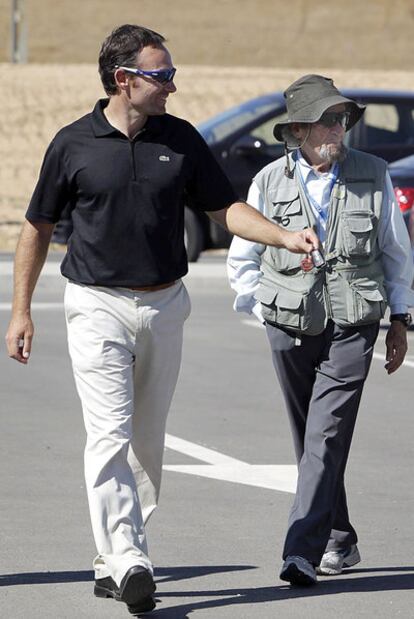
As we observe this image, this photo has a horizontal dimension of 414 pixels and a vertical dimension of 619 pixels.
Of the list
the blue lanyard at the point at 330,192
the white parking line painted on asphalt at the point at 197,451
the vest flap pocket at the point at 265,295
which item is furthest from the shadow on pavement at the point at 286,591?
the white parking line painted on asphalt at the point at 197,451

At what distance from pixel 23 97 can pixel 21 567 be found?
4064 cm

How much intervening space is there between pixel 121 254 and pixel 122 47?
69 cm

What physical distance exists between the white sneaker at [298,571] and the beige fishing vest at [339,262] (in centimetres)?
80

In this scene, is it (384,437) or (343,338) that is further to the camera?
(384,437)

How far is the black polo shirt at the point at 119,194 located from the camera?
20.1 ft

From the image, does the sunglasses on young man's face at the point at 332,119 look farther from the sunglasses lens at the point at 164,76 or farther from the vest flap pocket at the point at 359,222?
the sunglasses lens at the point at 164,76

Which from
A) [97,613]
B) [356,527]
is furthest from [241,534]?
[97,613]

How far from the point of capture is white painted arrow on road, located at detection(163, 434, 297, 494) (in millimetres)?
8430

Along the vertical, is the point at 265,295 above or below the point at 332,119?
below

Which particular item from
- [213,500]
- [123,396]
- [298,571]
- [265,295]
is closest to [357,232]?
[265,295]

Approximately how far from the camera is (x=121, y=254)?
6.15m

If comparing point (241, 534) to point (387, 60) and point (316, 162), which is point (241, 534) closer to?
point (316, 162)

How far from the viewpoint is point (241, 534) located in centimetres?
732

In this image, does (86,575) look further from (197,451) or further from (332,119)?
(197,451)
